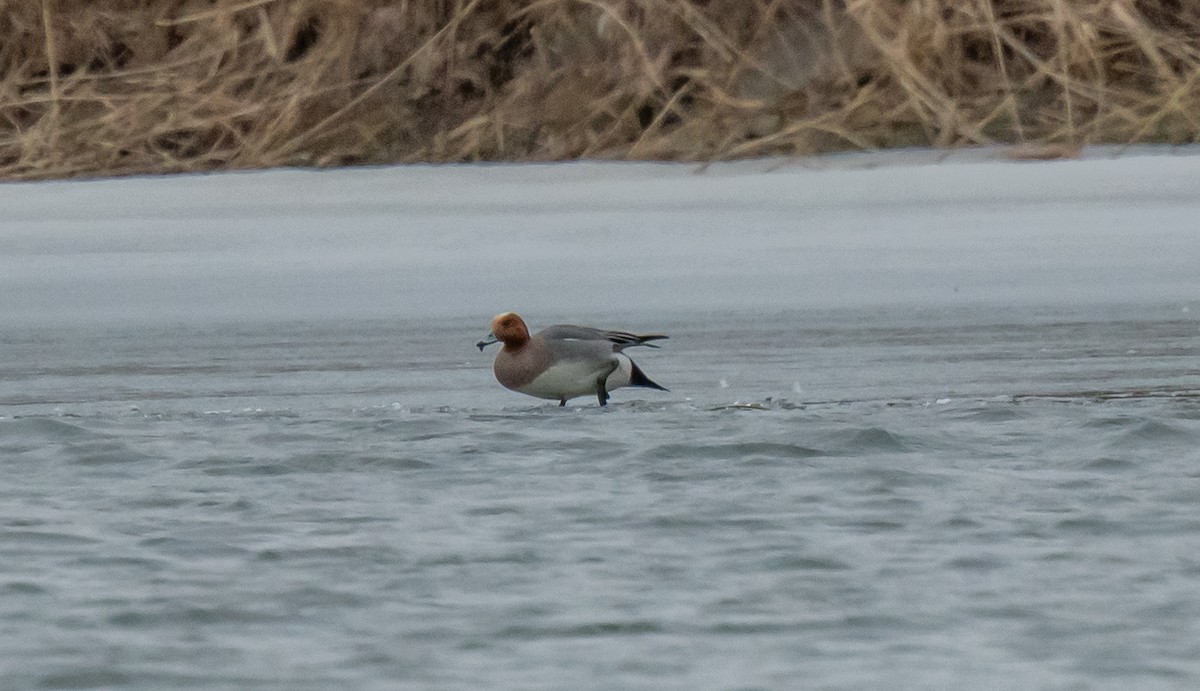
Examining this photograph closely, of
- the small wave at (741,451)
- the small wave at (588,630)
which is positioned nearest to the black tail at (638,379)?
the small wave at (741,451)

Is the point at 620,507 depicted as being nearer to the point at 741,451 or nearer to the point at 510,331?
the point at 741,451

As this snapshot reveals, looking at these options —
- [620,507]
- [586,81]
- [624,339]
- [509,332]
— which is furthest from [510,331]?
[586,81]

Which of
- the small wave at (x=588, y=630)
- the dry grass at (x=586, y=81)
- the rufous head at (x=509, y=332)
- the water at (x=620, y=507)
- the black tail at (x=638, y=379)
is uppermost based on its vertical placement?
the dry grass at (x=586, y=81)

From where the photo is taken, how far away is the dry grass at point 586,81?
378 inches

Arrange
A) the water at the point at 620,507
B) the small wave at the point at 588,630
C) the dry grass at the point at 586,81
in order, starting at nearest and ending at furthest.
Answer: the water at the point at 620,507 → the small wave at the point at 588,630 → the dry grass at the point at 586,81

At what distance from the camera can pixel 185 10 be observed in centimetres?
1065

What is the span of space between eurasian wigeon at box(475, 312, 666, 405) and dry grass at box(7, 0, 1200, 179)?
302cm

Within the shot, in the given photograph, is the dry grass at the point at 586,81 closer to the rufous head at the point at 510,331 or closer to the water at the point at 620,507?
the water at the point at 620,507

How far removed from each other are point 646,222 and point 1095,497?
3.26 meters

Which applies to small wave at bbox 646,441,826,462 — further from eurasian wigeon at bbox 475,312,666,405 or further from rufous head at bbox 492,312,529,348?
rufous head at bbox 492,312,529,348

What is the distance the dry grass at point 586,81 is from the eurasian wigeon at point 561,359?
119 inches

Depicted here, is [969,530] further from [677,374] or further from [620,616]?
[677,374]

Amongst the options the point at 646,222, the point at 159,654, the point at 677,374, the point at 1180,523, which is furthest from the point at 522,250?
the point at 159,654

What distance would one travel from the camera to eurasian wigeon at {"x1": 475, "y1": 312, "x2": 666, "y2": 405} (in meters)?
6.52
